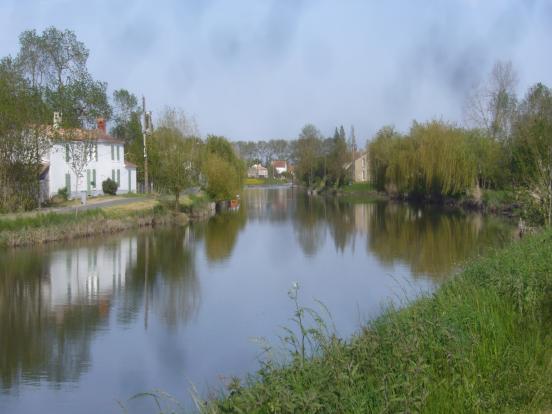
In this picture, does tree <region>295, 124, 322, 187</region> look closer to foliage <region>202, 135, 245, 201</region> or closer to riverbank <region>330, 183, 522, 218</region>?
riverbank <region>330, 183, 522, 218</region>

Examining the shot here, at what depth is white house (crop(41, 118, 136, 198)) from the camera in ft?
111

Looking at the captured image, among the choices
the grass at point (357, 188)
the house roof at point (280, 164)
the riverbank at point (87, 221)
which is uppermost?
the house roof at point (280, 164)

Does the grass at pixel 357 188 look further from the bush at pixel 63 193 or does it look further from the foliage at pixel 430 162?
the bush at pixel 63 193

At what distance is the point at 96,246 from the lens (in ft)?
80.2

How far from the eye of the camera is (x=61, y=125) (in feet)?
104

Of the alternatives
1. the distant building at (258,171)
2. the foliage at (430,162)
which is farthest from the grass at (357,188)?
the distant building at (258,171)

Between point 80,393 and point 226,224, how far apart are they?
26506 mm

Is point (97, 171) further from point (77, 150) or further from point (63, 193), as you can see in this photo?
point (77, 150)

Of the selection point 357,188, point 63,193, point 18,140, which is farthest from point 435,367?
point 357,188

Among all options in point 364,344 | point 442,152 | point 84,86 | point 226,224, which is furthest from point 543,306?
point 442,152

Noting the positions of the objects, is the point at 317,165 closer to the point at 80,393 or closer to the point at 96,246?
the point at 96,246

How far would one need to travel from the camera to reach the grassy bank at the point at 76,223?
2341cm

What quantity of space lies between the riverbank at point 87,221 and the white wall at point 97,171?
16.7 feet

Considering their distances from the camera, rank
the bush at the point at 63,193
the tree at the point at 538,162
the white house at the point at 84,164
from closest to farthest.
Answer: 1. the tree at the point at 538,162
2. the white house at the point at 84,164
3. the bush at the point at 63,193
